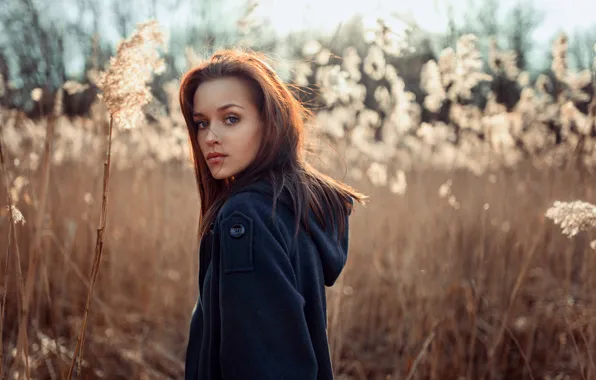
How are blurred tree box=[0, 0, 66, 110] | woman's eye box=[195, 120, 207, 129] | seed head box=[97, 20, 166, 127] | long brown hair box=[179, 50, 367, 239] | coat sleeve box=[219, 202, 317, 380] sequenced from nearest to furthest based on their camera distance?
coat sleeve box=[219, 202, 317, 380] → seed head box=[97, 20, 166, 127] → long brown hair box=[179, 50, 367, 239] → woman's eye box=[195, 120, 207, 129] → blurred tree box=[0, 0, 66, 110]

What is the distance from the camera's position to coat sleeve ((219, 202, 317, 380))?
3.43 feet

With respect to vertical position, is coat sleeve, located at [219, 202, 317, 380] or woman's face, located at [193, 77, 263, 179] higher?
woman's face, located at [193, 77, 263, 179]

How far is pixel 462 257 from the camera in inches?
125

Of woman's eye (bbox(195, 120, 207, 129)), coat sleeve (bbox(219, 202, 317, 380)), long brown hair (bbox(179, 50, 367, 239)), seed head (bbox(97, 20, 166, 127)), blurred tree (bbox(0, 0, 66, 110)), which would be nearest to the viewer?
coat sleeve (bbox(219, 202, 317, 380))

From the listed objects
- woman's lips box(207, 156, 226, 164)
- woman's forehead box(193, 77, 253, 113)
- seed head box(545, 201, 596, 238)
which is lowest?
seed head box(545, 201, 596, 238)

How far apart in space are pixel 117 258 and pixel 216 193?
2328mm

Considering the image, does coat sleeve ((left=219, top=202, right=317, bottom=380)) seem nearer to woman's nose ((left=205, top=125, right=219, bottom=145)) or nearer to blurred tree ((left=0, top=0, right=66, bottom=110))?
woman's nose ((left=205, top=125, right=219, bottom=145))

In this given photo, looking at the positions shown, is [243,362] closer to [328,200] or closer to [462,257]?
[328,200]

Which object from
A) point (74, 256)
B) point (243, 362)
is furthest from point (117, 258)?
point (243, 362)

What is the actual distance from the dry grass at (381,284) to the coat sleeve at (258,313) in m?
1.07

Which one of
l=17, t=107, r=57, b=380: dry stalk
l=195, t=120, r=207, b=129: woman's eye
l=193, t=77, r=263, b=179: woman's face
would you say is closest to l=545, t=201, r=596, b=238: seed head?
l=193, t=77, r=263, b=179: woman's face

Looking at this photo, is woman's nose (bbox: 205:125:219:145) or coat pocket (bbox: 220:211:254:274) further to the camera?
woman's nose (bbox: 205:125:219:145)

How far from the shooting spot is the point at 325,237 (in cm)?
134

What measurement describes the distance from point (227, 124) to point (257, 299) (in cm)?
52
